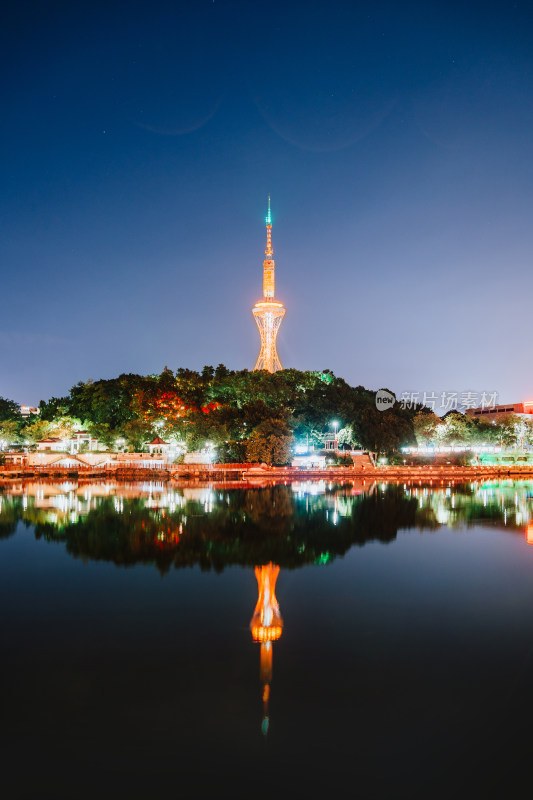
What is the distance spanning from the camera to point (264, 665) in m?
8.80

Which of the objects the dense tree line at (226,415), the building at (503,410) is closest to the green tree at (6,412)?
the dense tree line at (226,415)

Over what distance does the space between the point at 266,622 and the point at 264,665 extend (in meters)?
2.26

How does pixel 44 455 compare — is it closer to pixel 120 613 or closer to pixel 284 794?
pixel 120 613

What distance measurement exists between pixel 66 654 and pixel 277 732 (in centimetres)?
412

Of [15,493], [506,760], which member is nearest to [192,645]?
[506,760]

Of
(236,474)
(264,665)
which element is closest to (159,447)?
(236,474)

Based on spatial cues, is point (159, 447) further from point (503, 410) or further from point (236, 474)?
point (503, 410)

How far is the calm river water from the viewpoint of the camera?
623cm

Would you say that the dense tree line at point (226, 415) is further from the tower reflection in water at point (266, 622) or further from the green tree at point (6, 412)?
the tower reflection in water at point (266, 622)

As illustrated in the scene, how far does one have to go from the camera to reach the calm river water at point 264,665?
6.23 meters

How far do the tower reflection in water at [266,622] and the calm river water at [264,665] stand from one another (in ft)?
0.16

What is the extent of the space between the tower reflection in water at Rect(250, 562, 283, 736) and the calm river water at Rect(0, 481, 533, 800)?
2.0 inches

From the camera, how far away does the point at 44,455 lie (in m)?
45.2

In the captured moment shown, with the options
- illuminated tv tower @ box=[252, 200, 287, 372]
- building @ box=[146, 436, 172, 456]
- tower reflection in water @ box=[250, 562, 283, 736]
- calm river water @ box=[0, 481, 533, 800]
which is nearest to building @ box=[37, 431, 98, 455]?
building @ box=[146, 436, 172, 456]
